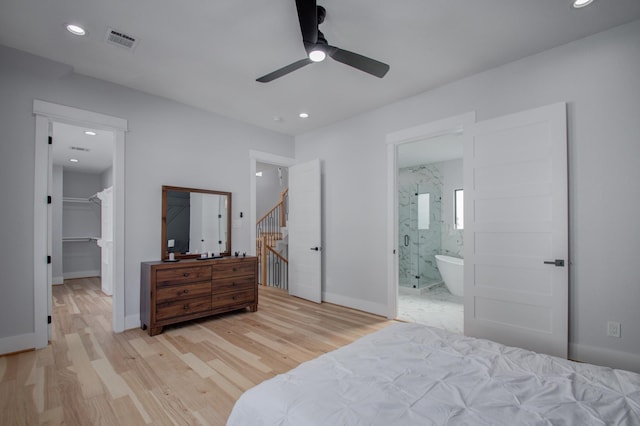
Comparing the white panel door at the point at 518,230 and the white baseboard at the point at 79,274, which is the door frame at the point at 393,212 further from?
the white baseboard at the point at 79,274

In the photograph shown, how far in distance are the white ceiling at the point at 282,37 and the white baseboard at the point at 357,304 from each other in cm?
284

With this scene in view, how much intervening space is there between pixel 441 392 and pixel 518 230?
227 cm

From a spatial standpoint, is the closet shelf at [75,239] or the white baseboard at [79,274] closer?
the closet shelf at [75,239]

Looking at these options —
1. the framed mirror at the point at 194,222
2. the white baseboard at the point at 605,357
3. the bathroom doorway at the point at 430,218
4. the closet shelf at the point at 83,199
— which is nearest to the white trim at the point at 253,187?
the framed mirror at the point at 194,222

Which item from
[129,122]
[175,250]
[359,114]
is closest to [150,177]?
[129,122]

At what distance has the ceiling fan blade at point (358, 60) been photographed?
2.26m

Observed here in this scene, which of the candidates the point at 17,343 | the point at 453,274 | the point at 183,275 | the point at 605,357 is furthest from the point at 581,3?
the point at 17,343

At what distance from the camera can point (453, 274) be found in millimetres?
5395

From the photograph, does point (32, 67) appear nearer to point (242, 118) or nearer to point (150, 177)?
point (150, 177)

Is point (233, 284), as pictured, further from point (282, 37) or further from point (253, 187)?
point (282, 37)

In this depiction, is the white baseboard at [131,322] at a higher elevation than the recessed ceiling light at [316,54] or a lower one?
lower

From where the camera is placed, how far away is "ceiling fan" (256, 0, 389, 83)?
1.83 metres

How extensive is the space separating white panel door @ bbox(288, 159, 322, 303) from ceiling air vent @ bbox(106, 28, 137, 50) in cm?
276

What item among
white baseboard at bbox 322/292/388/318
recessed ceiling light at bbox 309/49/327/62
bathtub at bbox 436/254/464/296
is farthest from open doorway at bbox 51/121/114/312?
bathtub at bbox 436/254/464/296
